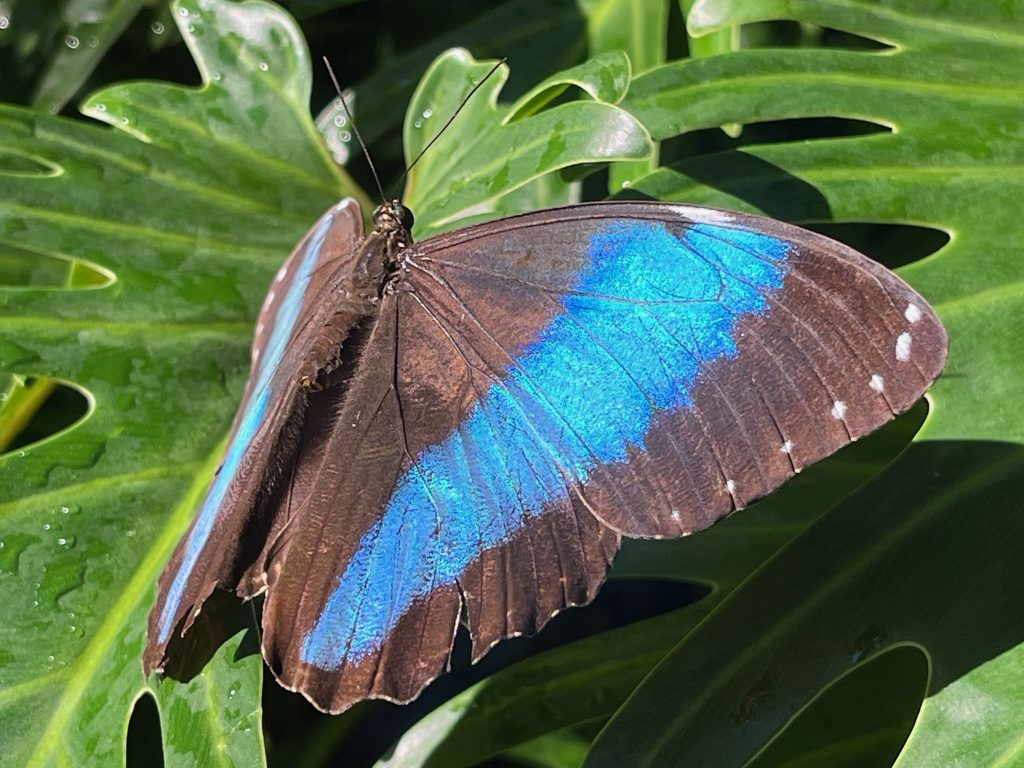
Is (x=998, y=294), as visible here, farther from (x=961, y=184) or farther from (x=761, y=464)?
(x=761, y=464)

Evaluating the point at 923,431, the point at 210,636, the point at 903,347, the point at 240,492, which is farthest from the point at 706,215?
the point at 210,636

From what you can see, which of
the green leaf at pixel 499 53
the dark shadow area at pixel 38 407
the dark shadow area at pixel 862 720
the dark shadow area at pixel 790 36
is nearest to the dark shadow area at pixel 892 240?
the dark shadow area at pixel 790 36

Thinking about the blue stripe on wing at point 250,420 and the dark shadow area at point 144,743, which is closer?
the blue stripe on wing at point 250,420

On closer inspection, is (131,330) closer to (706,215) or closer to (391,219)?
(391,219)

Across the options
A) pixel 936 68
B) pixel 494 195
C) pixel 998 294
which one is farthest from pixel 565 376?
pixel 936 68

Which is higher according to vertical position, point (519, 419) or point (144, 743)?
point (519, 419)

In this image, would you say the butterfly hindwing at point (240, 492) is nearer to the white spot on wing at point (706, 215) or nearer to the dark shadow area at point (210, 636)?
the dark shadow area at point (210, 636)

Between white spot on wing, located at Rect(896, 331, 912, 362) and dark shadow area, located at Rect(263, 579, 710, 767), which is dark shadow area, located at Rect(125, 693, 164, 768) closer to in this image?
dark shadow area, located at Rect(263, 579, 710, 767)
